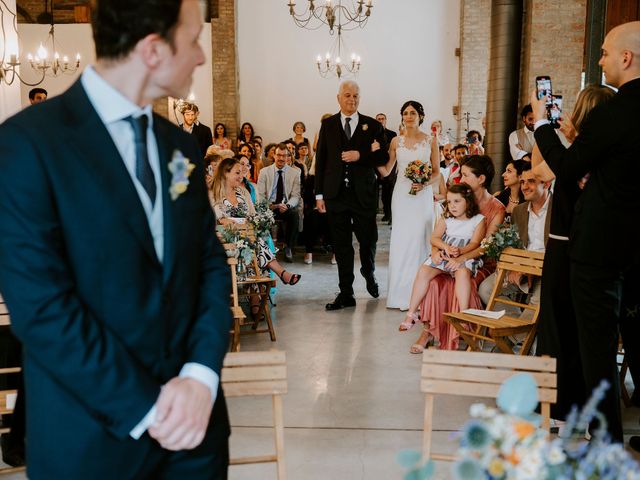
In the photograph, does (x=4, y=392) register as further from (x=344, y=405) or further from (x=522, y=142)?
(x=522, y=142)

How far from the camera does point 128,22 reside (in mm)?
1364

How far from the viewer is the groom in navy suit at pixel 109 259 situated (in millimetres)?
1306

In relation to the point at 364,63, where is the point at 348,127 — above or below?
below

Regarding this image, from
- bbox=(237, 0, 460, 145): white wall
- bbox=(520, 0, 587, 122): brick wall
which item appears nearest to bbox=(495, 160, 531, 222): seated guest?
bbox=(520, 0, 587, 122): brick wall

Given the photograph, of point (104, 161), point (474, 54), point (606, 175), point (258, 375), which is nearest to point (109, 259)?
point (104, 161)

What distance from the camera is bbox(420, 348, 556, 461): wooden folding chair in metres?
2.29

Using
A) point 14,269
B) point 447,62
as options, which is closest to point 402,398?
point 14,269

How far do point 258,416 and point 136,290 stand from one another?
295 cm

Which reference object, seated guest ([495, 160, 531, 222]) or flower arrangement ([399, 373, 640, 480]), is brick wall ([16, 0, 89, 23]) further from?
flower arrangement ([399, 373, 640, 480])

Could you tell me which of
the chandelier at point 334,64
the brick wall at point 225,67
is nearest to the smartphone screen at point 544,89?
the brick wall at point 225,67

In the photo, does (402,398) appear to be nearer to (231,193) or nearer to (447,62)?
(231,193)

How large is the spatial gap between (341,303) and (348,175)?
A: 4.36 ft

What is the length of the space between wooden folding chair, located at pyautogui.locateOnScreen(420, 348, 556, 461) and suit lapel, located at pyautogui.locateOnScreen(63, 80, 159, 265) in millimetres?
1247

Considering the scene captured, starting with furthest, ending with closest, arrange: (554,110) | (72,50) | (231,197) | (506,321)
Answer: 1. (72,50)
2. (231,197)
3. (506,321)
4. (554,110)
